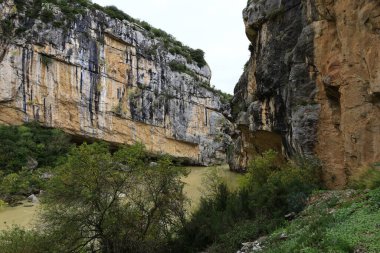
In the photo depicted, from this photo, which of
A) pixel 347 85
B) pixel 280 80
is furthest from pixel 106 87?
pixel 347 85

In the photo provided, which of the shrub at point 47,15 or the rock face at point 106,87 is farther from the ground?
the shrub at point 47,15

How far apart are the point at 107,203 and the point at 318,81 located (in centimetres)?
1005

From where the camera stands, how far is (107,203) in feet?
49.7

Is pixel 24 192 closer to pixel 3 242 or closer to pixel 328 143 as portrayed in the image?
pixel 3 242

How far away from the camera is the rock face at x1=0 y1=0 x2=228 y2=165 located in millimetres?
37344

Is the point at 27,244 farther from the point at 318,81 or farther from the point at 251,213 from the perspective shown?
the point at 318,81

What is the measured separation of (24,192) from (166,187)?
1879 centimetres

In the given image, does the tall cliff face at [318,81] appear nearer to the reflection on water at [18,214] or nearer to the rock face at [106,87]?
the reflection on water at [18,214]

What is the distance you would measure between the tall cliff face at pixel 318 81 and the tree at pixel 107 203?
6599mm

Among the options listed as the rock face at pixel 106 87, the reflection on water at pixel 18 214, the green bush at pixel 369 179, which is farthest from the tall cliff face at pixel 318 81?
the rock face at pixel 106 87

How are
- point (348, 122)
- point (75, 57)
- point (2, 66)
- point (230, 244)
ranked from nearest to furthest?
point (230, 244), point (348, 122), point (2, 66), point (75, 57)

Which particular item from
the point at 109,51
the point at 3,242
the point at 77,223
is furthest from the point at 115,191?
the point at 109,51

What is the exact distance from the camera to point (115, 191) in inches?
606

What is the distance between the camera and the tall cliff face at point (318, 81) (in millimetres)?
13531
